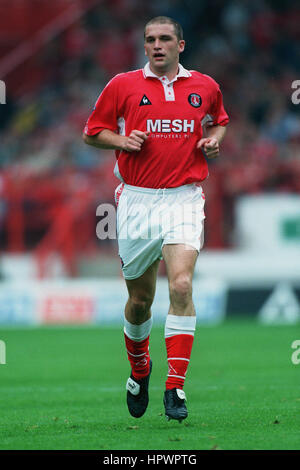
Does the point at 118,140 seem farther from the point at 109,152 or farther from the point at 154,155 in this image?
the point at 109,152

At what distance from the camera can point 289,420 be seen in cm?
602

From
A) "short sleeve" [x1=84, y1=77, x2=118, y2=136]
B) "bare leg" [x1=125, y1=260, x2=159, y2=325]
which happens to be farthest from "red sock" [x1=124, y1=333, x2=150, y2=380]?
"short sleeve" [x1=84, y1=77, x2=118, y2=136]

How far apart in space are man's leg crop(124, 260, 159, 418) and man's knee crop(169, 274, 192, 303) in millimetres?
533

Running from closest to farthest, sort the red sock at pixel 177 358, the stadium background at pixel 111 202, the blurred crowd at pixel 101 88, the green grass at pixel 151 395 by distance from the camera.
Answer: the green grass at pixel 151 395, the red sock at pixel 177 358, the stadium background at pixel 111 202, the blurred crowd at pixel 101 88

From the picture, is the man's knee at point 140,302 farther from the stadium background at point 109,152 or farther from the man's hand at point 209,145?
the stadium background at point 109,152

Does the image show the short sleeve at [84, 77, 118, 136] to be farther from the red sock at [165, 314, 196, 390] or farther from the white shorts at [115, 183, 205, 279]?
the red sock at [165, 314, 196, 390]

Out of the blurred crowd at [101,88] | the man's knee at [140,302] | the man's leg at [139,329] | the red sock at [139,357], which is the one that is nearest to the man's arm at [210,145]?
the man's leg at [139,329]

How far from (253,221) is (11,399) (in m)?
10.2

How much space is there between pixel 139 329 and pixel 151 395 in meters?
1.37

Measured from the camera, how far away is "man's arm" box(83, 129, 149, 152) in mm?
6250

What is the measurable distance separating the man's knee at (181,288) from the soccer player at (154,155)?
162 mm

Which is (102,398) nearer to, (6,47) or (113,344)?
(113,344)

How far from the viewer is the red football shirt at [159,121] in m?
6.38

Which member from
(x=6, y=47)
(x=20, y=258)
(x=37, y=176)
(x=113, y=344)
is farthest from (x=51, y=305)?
(x=6, y=47)
